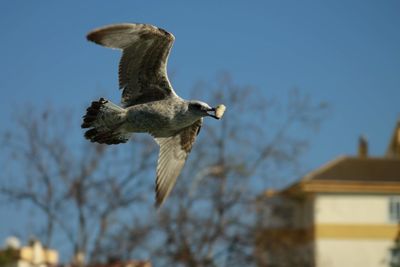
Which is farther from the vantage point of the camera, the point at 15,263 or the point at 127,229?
the point at 127,229

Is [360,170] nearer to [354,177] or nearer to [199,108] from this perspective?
[354,177]

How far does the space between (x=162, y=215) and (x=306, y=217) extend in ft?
31.0

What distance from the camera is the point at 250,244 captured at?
969 inches

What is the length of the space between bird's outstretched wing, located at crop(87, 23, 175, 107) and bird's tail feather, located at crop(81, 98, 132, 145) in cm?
29

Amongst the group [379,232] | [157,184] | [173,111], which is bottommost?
[379,232]

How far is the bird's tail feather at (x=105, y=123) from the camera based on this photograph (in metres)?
6.75

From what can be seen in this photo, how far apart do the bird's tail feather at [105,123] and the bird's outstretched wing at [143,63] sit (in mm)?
287

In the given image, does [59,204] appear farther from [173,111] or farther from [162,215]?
[173,111]

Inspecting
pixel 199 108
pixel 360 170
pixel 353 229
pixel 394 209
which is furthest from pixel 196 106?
pixel 360 170

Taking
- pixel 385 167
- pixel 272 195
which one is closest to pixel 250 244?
pixel 272 195

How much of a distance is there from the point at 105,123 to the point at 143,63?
1.76 ft

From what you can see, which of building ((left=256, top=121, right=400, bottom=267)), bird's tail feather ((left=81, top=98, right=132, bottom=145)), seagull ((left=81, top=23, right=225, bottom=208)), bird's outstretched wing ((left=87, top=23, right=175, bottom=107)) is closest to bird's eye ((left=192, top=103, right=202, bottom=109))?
seagull ((left=81, top=23, right=225, bottom=208))

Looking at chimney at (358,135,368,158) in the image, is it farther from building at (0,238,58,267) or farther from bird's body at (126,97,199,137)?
bird's body at (126,97,199,137)

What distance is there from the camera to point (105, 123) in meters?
6.82
